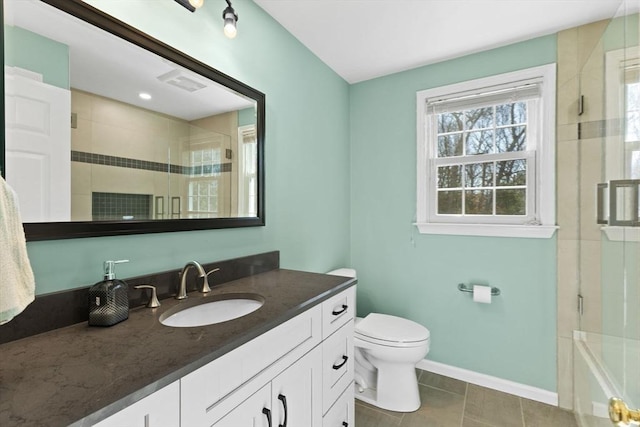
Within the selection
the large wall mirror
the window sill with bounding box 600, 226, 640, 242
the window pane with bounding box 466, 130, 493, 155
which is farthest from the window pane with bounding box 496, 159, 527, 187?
the large wall mirror

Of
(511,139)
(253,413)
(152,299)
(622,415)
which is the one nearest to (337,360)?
(253,413)

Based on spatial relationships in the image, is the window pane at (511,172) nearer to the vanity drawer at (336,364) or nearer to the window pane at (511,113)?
the window pane at (511,113)

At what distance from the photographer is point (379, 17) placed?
1.75 meters

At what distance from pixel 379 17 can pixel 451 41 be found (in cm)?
60

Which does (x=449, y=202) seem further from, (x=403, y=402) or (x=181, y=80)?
(x=181, y=80)

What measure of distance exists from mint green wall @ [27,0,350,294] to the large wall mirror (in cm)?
7

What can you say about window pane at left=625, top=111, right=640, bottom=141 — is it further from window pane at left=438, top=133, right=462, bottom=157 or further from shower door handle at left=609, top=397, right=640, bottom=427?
shower door handle at left=609, top=397, right=640, bottom=427

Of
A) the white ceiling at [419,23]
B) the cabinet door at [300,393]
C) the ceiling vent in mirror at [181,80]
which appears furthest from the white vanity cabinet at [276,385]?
the white ceiling at [419,23]

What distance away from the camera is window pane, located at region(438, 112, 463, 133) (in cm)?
226

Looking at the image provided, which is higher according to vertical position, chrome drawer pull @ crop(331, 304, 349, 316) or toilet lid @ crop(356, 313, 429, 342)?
chrome drawer pull @ crop(331, 304, 349, 316)

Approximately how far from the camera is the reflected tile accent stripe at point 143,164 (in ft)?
3.08

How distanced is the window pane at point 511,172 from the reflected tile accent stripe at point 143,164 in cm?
189

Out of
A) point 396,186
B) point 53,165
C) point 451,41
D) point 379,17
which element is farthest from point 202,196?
point 451,41

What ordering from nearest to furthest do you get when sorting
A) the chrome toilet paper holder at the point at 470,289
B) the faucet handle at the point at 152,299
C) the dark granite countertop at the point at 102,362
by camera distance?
the dark granite countertop at the point at 102,362 < the faucet handle at the point at 152,299 < the chrome toilet paper holder at the point at 470,289
